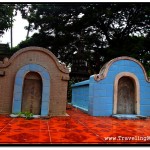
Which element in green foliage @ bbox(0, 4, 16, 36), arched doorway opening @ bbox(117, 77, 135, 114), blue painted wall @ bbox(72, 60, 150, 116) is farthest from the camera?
arched doorway opening @ bbox(117, 77, 135, 114)

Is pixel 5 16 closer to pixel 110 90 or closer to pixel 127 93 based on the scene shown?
pixel 110 90

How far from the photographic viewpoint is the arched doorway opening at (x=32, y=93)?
32.5 feet

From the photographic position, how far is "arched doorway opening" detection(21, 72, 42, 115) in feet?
32.5

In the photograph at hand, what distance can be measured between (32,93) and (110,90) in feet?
12.7

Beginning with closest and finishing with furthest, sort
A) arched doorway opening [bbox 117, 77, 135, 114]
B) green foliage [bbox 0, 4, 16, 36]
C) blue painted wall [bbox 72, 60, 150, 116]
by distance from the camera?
green foliage [bbox 0, 4, 16, 36] < blue painted wall [bbox 72, 60, 150, 116] < arched doorway opening [bbox 117, 77, 135, 114]

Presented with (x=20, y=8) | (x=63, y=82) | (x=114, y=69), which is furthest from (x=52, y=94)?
(x=20, y=8)

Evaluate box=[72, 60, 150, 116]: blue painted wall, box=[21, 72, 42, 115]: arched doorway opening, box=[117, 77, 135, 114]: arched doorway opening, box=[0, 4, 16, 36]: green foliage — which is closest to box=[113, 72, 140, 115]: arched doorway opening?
box=[117, 77, 135, 114]: arched doorway opening

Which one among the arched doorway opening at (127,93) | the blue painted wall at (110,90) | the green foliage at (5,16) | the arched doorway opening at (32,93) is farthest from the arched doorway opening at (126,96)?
the green foliage at (5,16)

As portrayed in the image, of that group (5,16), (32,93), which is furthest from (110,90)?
(5,16)

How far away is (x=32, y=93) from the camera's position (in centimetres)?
1004

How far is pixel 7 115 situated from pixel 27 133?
3735mm

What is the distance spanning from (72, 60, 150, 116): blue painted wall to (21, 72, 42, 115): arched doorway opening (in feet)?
8.77

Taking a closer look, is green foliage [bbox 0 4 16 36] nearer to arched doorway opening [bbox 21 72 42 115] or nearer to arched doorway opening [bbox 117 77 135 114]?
arched doorway opening [bbox 21 72 42 115]

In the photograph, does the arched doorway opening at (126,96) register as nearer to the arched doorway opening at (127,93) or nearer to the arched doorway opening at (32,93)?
the arched doorway opening at (127,93)
